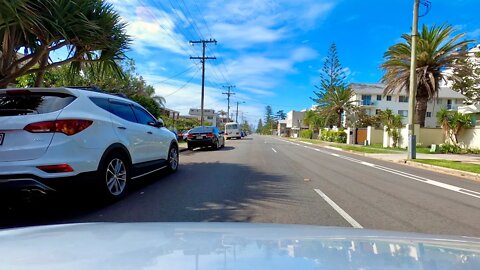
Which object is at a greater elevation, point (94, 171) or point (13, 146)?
point (13, 146)

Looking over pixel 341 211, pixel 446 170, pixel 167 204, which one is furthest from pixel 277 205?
pixel 446 170

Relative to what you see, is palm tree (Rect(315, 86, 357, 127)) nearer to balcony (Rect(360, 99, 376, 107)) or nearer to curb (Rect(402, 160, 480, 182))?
balcony (Rect(360, 99, 376, 107))

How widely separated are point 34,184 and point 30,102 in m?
1.33

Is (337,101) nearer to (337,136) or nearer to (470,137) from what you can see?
(337,136)

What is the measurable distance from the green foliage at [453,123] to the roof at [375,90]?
3947 centimetres

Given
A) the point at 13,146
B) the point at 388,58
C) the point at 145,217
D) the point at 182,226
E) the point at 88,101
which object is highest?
the point at 388,58

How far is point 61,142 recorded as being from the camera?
5.73m

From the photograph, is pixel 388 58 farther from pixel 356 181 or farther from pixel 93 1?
pixel 93 1

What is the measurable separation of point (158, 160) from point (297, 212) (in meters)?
4.14

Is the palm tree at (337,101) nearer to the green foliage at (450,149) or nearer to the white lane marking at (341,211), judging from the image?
the green foliage at (450,149)

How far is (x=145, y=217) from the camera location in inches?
232

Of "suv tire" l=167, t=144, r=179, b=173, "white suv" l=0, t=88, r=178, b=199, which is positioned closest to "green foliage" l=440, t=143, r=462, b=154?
"suv tire" l=167, t=144, r=179, b=173

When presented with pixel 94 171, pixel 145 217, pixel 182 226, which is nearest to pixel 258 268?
pixel 182 226

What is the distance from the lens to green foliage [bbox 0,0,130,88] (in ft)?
28.2
